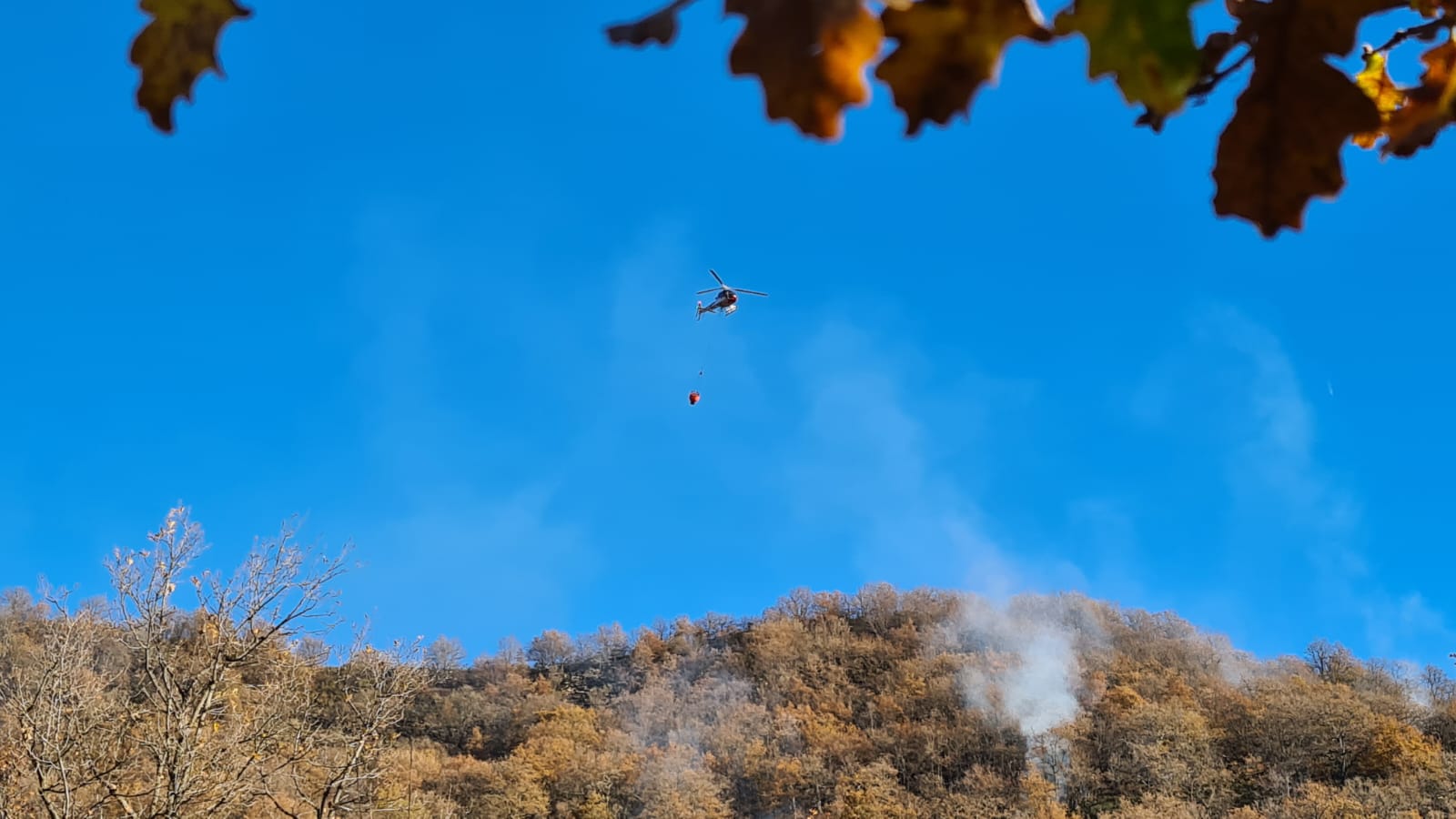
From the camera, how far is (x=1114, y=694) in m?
52.6

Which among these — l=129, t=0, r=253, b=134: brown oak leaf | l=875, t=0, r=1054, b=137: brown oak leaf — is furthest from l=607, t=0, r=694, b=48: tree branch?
l=129, t=0, r=253, b=134: brown oak leaf

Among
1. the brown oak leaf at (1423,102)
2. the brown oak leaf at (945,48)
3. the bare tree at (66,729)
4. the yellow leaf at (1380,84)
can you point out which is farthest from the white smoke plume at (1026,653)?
the brown oak leaf at (945,48)

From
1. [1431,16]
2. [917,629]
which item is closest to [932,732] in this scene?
[917,629]

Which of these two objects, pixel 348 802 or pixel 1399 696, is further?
pixel 1399 696

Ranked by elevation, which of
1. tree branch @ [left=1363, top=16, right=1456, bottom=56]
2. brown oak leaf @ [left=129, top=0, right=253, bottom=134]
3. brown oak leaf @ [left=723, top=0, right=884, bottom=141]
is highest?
tree branch @ [left=1363, top=16, right=1456, bottom=56]

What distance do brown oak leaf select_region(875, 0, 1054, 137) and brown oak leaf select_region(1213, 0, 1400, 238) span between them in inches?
5.5

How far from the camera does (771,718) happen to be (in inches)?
2152

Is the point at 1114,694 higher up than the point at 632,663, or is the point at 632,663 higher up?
the point at 632,663

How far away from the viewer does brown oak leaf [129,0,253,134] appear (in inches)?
23.1

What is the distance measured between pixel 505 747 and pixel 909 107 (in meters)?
59.5

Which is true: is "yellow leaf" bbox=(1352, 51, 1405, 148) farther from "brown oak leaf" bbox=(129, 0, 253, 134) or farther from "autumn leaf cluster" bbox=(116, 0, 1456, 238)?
"brown oak leaf" bbox=(129, 0, 253, 134)

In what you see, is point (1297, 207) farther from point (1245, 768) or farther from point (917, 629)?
point (917, 629)

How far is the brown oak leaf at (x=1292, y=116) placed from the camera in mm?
462

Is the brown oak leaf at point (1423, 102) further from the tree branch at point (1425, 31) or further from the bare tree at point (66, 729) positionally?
the bare tree at point (66, 729)
